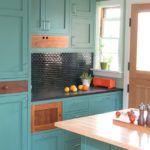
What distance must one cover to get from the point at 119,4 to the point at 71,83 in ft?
4.67

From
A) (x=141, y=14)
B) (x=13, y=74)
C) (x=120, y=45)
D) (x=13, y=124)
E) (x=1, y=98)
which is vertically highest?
(x=141, y=14)

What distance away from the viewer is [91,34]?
5.45m

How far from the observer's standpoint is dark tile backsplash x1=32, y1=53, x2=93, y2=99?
4812 millimetres

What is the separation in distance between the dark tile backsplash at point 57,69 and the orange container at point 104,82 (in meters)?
0.23

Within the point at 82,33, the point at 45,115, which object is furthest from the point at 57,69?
the point at 45,115

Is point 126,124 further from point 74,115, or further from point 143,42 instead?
point 143,42

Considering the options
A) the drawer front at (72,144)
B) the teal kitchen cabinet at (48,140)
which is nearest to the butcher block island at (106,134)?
the teal kitchen cabinet at (48,140)

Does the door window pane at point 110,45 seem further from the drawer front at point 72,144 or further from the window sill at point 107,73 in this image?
the drawer front at point 72,144

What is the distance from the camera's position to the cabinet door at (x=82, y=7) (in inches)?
200

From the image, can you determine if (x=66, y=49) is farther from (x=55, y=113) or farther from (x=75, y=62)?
(x=55, y=113)

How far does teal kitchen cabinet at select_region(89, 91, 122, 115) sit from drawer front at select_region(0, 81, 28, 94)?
1.19m

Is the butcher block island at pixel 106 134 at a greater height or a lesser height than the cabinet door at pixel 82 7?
lesser

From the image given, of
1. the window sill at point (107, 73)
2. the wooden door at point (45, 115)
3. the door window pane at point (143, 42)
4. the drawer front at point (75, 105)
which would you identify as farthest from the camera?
the window sill at point (107, 73)

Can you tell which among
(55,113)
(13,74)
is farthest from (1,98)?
(55,113)
